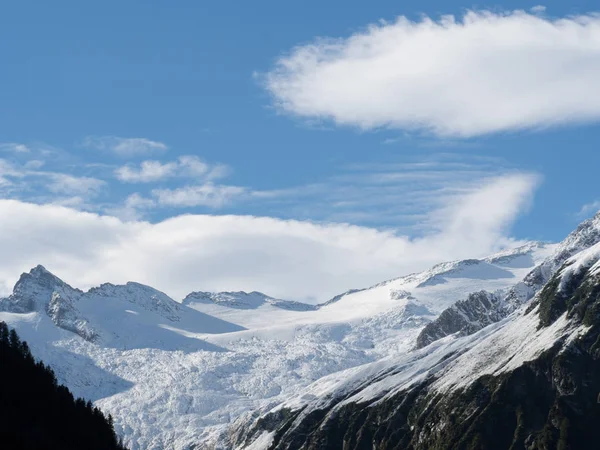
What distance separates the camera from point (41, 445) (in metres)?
187

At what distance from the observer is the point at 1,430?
184000 mm

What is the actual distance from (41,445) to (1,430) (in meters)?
7.02
